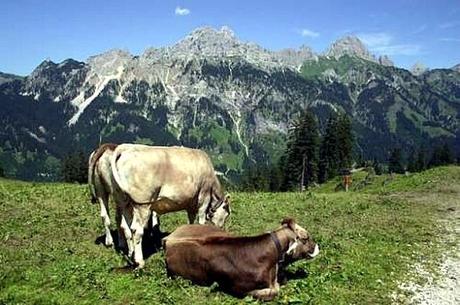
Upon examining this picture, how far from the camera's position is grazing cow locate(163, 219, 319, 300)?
13.9 m

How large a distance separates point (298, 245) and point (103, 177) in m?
7.49

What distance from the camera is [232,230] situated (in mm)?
22500

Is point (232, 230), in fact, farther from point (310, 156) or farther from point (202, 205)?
point (310, 156)

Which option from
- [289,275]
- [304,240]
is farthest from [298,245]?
[289,275]

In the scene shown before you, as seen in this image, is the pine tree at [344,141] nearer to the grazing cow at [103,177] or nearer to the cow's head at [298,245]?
the grazing cow at [103,177]

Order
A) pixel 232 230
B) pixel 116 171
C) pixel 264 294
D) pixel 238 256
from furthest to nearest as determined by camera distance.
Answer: pixel 232 230, pixel 116 171, pixel 238 256, pixel 264 294

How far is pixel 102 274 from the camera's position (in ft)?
49.8

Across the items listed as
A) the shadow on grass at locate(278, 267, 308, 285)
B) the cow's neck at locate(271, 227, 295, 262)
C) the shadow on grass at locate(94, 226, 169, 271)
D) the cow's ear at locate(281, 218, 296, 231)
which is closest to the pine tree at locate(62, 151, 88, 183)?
the shadow on grass at locate(94, 226, 169, 271)

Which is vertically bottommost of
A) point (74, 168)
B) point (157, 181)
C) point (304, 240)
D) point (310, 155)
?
point (74, 168)

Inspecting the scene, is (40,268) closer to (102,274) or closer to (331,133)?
(102,274)

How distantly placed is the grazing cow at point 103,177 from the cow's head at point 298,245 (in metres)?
6.37

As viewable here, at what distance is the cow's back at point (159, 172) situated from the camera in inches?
635

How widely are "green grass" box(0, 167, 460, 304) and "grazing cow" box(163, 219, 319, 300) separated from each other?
0.38m

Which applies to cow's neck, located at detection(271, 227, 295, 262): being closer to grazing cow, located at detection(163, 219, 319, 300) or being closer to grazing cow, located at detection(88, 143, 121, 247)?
grazing cow, located at detection(163, 219, 319, 300)
